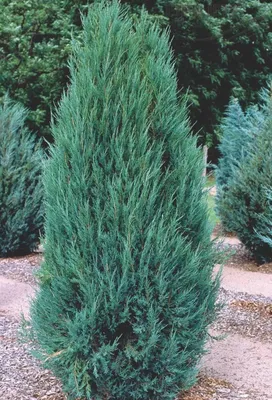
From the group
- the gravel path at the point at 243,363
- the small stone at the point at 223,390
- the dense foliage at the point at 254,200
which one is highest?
the small stone at the point at 223,390

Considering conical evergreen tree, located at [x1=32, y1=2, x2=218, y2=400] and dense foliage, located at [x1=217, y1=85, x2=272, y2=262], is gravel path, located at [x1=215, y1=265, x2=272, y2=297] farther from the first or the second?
conical evergreen tree, located at [x1=32, y1=2, x2=218, y2=400]

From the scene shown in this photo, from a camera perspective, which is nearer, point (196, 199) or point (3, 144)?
point (196, 199)

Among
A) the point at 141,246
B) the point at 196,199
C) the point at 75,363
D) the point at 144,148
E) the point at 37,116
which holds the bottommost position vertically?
the point at 37,116

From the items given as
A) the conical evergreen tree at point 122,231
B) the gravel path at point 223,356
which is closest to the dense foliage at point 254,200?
the gravel path at point 223,356

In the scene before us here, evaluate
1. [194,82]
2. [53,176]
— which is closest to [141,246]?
[53,176]

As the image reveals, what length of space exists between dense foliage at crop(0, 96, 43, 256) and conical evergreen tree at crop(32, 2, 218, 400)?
4.87 m

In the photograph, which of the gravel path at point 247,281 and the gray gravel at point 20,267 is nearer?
the gravel path at point 247,281

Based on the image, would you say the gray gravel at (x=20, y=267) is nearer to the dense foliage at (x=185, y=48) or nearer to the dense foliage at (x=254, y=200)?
the dense foliage at (x=254, y=200)

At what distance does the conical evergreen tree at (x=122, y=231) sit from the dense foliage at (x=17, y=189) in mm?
4871

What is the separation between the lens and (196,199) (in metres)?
3.39

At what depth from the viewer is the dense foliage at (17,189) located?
26.9 feet

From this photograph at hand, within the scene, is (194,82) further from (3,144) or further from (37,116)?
(3,144)

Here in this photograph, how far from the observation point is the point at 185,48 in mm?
20766

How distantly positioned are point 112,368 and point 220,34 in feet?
58.1
